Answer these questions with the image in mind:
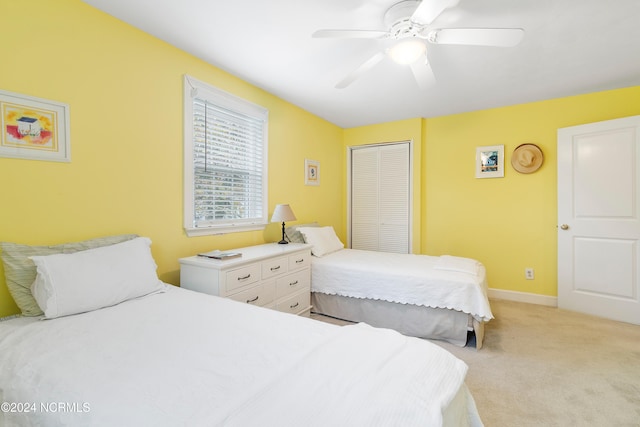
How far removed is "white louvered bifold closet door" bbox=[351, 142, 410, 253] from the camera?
4148 mm

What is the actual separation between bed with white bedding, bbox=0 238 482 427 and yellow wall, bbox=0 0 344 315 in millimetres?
381

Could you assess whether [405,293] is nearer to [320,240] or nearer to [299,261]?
[299,261]

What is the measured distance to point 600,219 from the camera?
9.77 ft

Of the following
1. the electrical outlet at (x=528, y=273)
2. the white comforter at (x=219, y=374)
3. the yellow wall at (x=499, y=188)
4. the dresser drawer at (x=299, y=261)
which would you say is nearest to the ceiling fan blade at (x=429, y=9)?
the white comforter at (x=219, y=374)

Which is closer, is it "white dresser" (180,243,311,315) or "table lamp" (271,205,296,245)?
"white dresser" (180,243,311,315)

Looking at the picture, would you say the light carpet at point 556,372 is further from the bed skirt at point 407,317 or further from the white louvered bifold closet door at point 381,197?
the white louvered bifold closet door at point 381,197

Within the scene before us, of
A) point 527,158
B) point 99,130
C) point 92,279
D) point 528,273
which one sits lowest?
point 528,273

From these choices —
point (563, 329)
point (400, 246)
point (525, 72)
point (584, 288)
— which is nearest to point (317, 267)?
point (400, 246)

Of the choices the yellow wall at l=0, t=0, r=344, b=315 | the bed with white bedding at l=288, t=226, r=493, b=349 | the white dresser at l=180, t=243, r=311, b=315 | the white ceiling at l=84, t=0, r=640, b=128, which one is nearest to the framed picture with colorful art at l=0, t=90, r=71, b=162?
the yellow wall at l=0, t=0, r=344, b=315

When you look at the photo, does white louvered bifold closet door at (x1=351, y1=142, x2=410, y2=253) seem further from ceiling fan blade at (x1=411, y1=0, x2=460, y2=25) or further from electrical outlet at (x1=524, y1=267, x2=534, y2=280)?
ceiling fan blade at (x1=411, y1=0, x2=460, y2=25)

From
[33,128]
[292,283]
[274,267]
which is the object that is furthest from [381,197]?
[33,128]

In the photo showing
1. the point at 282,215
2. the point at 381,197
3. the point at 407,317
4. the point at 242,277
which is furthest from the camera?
the point at 381,197

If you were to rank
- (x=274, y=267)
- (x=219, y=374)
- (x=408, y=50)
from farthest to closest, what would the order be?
(x=274, y=267)
(x=408, y=50)
(x=219, y=374)

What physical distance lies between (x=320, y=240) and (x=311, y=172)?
104cm
